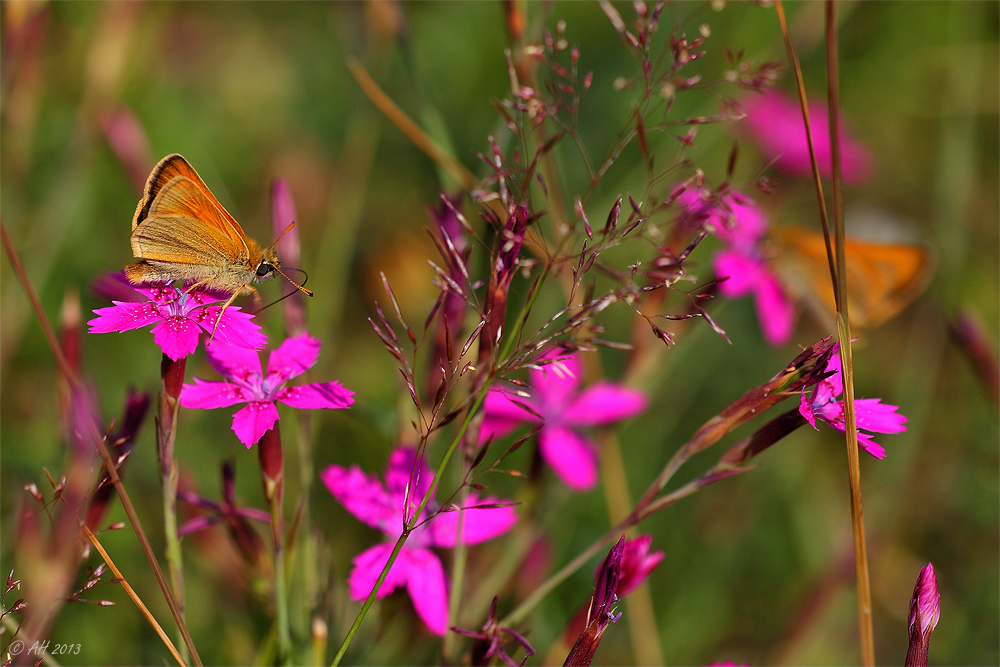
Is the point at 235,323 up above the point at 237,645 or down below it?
above

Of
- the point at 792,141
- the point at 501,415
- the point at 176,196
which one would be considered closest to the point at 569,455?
the point at 501,415

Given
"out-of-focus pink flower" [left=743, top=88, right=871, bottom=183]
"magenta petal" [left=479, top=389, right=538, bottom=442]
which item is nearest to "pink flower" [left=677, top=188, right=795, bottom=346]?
"magenta petal" [left=479, top=389, right=538, bottom=442]

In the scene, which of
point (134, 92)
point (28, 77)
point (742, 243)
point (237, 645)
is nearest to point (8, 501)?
point (237, 645)

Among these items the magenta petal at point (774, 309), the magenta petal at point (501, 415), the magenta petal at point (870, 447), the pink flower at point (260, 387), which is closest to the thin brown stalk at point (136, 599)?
the pink flower at point (260, 387)

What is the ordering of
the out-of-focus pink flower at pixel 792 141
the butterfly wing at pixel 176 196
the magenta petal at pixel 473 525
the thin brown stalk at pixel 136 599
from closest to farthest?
the thin brown stalk at pixel 136 599
the butterfly wing at pixel 176 196
the magenta petal at pixel 473 525
the out-of-focus pink flower at pixel 792 141

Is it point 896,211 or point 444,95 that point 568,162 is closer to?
point 444,95

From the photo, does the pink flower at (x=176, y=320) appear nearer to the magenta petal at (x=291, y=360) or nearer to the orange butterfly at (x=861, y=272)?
the magenta petal at (x=291, y=360)
